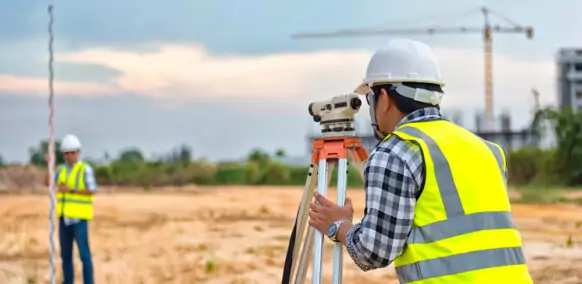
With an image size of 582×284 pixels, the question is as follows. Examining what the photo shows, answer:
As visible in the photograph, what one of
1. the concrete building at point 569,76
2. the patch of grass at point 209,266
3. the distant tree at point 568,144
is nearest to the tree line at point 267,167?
the distant tree at point 568,144

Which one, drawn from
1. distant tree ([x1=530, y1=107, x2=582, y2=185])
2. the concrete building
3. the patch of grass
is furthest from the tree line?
the concrete building

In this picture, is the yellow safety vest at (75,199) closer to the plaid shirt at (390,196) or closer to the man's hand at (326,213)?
the man's hand at (326,213)

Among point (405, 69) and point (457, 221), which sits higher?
point (405, 69)

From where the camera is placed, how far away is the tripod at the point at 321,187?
2890 mm

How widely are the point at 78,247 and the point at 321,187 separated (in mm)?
5096

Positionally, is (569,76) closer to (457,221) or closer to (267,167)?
(267,167)

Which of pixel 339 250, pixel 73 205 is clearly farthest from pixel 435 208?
pixel 73 205

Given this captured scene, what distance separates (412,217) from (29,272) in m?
9.18

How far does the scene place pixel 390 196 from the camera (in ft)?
7.18

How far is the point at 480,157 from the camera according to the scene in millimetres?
2256

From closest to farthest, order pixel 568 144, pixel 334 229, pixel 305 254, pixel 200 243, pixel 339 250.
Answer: pixel 334 229 → pixel 339 250 → pixel 305 254 → pixel 200 243 → pixel 568 144

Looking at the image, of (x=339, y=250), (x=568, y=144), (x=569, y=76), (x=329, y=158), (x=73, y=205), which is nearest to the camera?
(x=339, y=250)

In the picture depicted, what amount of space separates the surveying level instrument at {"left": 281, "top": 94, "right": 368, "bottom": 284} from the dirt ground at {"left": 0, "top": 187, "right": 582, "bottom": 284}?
19.4ft

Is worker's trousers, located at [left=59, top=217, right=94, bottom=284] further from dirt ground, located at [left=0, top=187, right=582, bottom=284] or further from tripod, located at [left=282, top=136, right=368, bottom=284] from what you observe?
tripod, located at [left=282, top=136, right=368, bottom=284]
